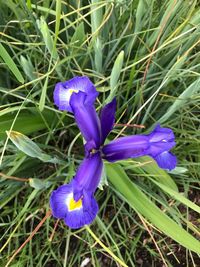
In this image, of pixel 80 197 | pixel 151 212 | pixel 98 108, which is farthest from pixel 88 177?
pixel 98 108

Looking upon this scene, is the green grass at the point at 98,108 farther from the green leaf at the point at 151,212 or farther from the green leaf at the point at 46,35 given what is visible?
the green leaf at the point at 46,35

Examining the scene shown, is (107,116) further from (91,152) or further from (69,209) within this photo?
(69,209)

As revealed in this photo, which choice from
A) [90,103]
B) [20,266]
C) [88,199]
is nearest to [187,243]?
[88,199]

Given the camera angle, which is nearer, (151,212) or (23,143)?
(23,143)

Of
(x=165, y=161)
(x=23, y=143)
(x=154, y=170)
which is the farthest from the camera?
(x=154, y=170)

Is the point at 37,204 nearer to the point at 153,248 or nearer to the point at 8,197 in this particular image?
the point at 8,197

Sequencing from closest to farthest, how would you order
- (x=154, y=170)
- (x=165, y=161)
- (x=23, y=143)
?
(x=23, y=143), (x=165, y=161), (x=154, y=170)

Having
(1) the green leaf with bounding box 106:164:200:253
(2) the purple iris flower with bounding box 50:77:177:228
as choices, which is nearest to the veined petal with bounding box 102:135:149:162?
(2) the purple iris flower with bounding box 50:77:177:228
